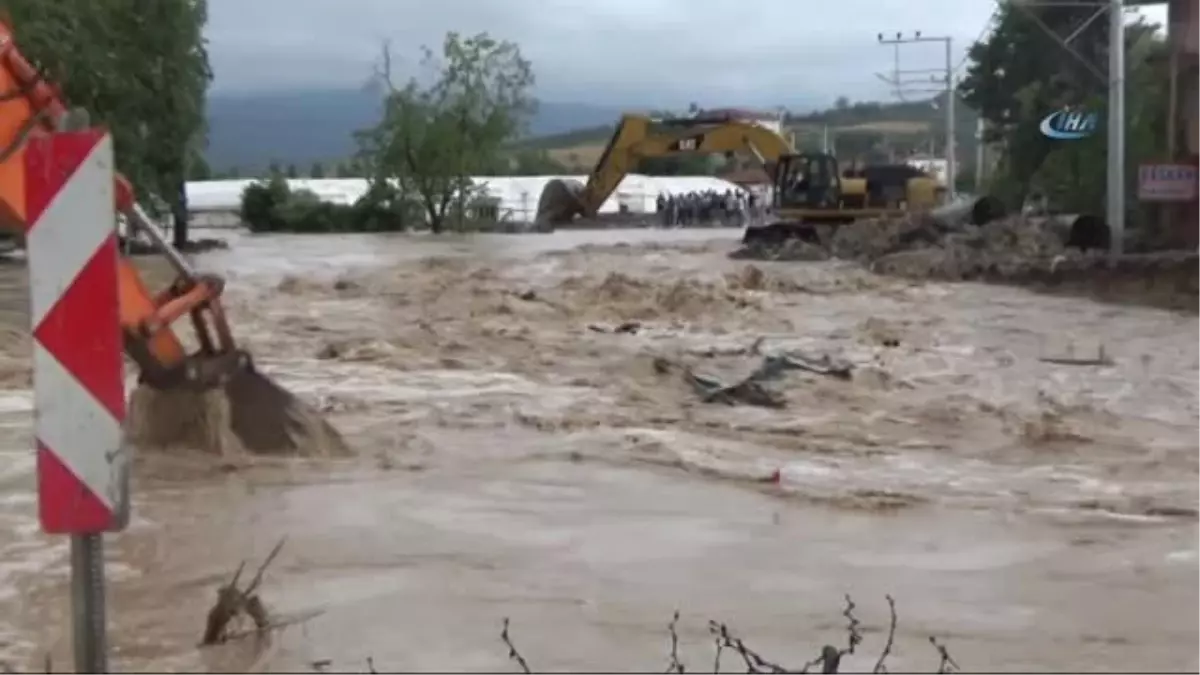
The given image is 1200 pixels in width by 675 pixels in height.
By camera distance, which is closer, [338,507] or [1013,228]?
[338,507]

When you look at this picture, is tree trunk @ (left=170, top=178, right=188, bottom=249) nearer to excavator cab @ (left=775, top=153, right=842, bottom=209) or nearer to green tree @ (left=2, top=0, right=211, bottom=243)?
green tree @ (left=2, top=0, right=211, bottom=243)

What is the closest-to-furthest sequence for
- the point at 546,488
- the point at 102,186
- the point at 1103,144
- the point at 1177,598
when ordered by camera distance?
the point at 102,186 < the point at 1177,598 < the point at 546,488 < the point at 1103,144

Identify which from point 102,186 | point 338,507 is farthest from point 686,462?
point 102,186

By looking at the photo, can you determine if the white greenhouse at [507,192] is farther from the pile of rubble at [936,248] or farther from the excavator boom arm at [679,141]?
the pile of rubble at [936,248]

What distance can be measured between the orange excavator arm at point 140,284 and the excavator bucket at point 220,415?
101 mm

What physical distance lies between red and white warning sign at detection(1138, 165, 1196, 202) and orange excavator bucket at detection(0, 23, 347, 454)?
25542mm

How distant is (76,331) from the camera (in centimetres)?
411

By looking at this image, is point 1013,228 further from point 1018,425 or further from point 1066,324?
point 1018,425

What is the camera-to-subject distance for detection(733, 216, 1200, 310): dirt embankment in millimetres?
28219

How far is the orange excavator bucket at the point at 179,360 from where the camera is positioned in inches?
303

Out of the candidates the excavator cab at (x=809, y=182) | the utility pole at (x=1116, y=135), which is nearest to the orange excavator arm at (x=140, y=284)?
the utility pole at (x=1116, y=135)

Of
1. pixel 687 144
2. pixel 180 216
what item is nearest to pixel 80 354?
pixel 687 144

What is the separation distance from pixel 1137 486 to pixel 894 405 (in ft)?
11.9

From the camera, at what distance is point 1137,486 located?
9945 mm
